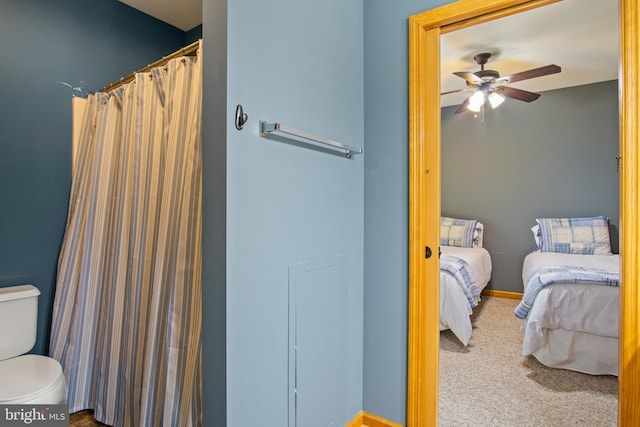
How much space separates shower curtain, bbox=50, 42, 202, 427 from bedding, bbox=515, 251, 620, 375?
2359mm

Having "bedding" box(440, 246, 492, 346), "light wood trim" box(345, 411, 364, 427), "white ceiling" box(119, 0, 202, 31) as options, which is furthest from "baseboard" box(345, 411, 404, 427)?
"white ceiling" box(119, 0, 202, 31)

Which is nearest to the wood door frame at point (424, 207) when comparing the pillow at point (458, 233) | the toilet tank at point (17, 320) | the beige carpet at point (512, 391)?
the beige carpet at point (512, 391)

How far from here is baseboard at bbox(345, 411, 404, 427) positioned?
1.67 metres

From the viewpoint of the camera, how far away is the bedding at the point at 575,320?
2.20 m

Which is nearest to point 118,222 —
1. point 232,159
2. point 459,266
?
point 232,159

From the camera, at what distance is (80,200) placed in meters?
1.92

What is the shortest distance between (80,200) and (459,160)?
4.35m

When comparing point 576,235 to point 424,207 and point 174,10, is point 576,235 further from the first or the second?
point 174,10

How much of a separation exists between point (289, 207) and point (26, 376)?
Result: 4.73 feet

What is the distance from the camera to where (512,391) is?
208cm

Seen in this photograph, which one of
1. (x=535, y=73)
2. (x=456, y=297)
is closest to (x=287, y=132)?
(x=456, y=297)

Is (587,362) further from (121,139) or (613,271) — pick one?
(121,139)

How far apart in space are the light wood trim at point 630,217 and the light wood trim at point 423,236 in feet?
2.23

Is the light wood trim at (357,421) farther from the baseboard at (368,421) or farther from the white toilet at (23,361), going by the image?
the white toilet at (23,361)
